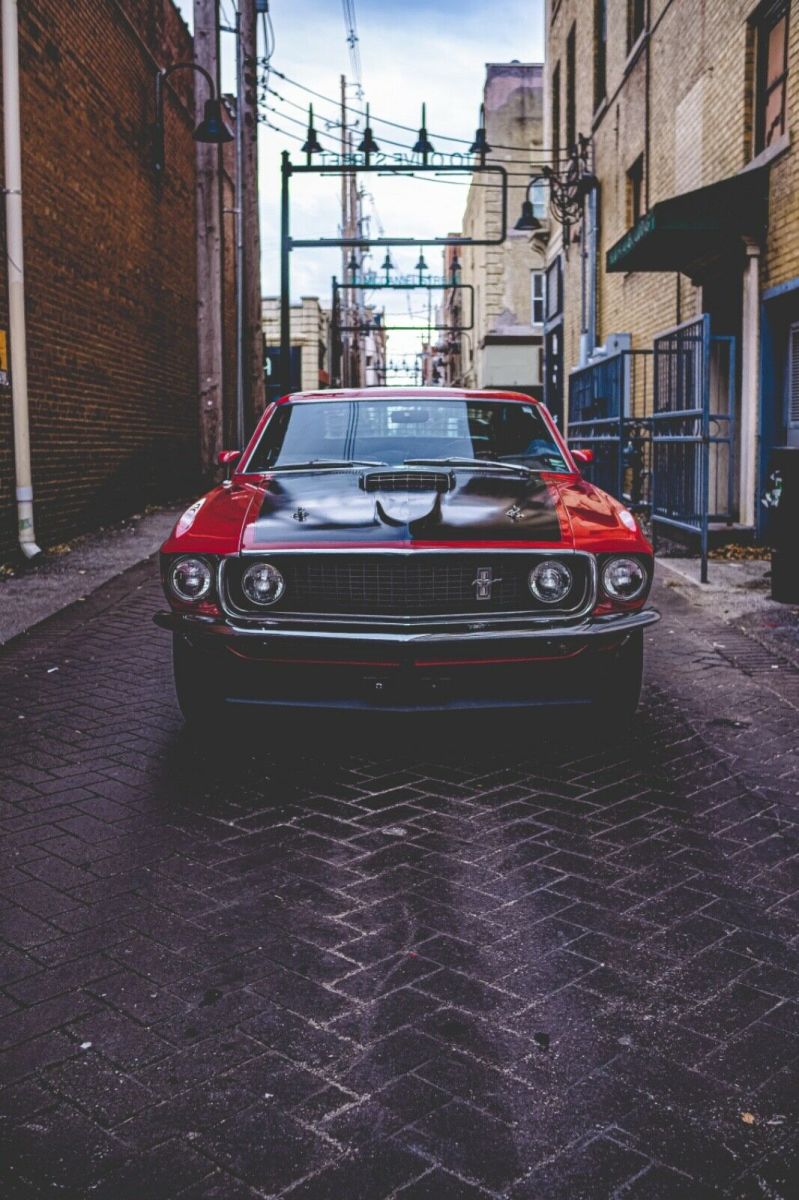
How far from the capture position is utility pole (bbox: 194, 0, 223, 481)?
1580cm

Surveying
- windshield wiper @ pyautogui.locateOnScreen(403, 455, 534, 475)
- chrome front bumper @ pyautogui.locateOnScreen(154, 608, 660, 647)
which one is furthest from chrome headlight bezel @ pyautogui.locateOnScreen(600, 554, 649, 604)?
windshield wiper @ pyautogui.locateOnScreen(403, 455, 534, 475)

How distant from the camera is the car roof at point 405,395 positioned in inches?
261

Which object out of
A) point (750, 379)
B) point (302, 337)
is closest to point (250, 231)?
point (750, 379)

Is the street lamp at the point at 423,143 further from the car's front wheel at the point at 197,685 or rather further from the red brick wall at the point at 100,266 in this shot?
the car's front wheel at the point at 197,685

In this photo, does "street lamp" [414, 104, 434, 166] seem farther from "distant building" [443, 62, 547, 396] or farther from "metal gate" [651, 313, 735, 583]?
"distant building" [443, 62, 547, 396]

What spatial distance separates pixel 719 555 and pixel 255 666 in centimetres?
763

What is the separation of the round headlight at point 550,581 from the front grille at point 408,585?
27 millimetres

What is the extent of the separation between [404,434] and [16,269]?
18.9 feet

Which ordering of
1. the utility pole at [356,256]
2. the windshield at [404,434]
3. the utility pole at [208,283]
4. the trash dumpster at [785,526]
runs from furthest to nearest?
1. the utility pole at [356,256]
2. the utility pole at [208,283]
3. the trash dumpster at [785,526]
4. the windshield at [404,434]

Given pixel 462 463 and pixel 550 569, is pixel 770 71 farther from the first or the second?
pixel 550 569

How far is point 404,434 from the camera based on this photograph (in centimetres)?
634

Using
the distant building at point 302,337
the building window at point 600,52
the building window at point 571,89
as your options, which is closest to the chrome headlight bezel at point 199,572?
the building window at point 600,52

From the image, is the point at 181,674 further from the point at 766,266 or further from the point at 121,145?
the point at 121,145

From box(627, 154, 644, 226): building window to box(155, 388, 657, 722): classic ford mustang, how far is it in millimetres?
13857
